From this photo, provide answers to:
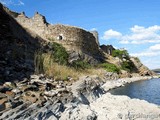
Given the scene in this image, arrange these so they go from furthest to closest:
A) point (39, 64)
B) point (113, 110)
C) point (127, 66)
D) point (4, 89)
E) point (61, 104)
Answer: point (127, 66)
point (39, 64)
point (113, 110)
point (4, 89)
point (61, 104)

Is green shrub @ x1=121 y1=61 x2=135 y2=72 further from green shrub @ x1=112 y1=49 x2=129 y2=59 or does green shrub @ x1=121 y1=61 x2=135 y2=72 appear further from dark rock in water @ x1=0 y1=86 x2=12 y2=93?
dark rock in water @ x1=0 y1=86 x2=12 y2=93

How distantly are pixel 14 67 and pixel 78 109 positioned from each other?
754 cm

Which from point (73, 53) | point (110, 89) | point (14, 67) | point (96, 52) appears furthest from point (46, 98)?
point (96, 52)

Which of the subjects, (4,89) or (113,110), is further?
(113,110)

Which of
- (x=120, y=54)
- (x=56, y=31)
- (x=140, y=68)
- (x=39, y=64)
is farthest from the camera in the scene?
(x=140, y=68)

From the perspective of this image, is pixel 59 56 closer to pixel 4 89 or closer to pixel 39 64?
pixel 39 64

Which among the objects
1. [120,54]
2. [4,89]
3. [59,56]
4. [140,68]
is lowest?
[4,89]

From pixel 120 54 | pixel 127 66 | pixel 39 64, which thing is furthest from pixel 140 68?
pixel 39 64

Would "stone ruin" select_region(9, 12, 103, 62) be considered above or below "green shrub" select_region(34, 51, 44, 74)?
above

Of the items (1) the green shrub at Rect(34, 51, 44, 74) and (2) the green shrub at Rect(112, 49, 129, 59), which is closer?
(1) the green shrub at Rect(34, 51, 44, 74)

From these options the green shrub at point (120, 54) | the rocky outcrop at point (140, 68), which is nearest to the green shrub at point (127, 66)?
the rocky outcrop at point (140, 68)

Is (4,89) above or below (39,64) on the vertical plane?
below

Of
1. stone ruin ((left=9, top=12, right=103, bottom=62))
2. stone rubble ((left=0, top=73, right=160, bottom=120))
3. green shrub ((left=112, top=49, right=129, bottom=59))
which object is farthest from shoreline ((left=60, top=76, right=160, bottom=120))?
green shrub ((left=112, top=49, right=129, bottom=59))

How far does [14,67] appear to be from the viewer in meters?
19.8
